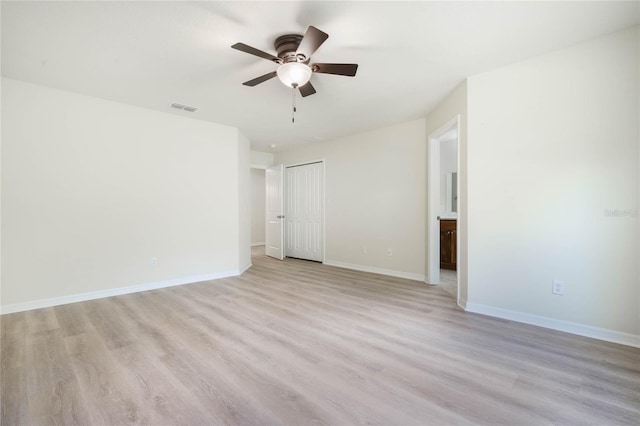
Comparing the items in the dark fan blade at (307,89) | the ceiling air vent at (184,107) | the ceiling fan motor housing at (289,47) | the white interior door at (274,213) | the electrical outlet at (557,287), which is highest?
the ceiling air vent at (184,107)

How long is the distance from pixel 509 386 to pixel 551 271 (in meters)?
1.41

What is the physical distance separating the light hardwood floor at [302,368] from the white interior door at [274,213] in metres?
3.15

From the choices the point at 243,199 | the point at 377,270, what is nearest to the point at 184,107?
the point at 243,199

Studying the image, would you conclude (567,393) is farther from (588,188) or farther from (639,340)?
(588,188)

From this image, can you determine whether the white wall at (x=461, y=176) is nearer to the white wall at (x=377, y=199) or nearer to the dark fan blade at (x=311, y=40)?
the white wall at (x=377, y=199)

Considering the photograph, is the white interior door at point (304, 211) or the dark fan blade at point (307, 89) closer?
the dark fan blade at point (307, 89)

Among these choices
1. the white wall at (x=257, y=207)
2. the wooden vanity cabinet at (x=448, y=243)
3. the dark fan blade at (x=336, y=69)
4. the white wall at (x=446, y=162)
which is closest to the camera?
the dark fan blade at (x=336, y=69)

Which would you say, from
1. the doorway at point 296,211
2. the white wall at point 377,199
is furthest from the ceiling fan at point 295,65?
the doorway at point 296,211

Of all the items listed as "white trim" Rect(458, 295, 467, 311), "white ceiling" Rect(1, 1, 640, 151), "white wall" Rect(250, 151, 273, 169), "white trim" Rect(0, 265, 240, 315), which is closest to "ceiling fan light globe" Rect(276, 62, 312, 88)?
"white ceiling" Rect(1, 1, 640, 151)

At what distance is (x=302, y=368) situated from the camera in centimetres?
197

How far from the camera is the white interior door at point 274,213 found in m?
6.31

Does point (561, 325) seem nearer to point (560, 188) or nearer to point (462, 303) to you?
point (462, 303)

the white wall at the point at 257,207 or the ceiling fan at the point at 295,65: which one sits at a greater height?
the ceiling fan at the point at 295,65

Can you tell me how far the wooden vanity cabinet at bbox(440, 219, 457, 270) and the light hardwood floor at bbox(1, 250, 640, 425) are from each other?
2.17 metres
